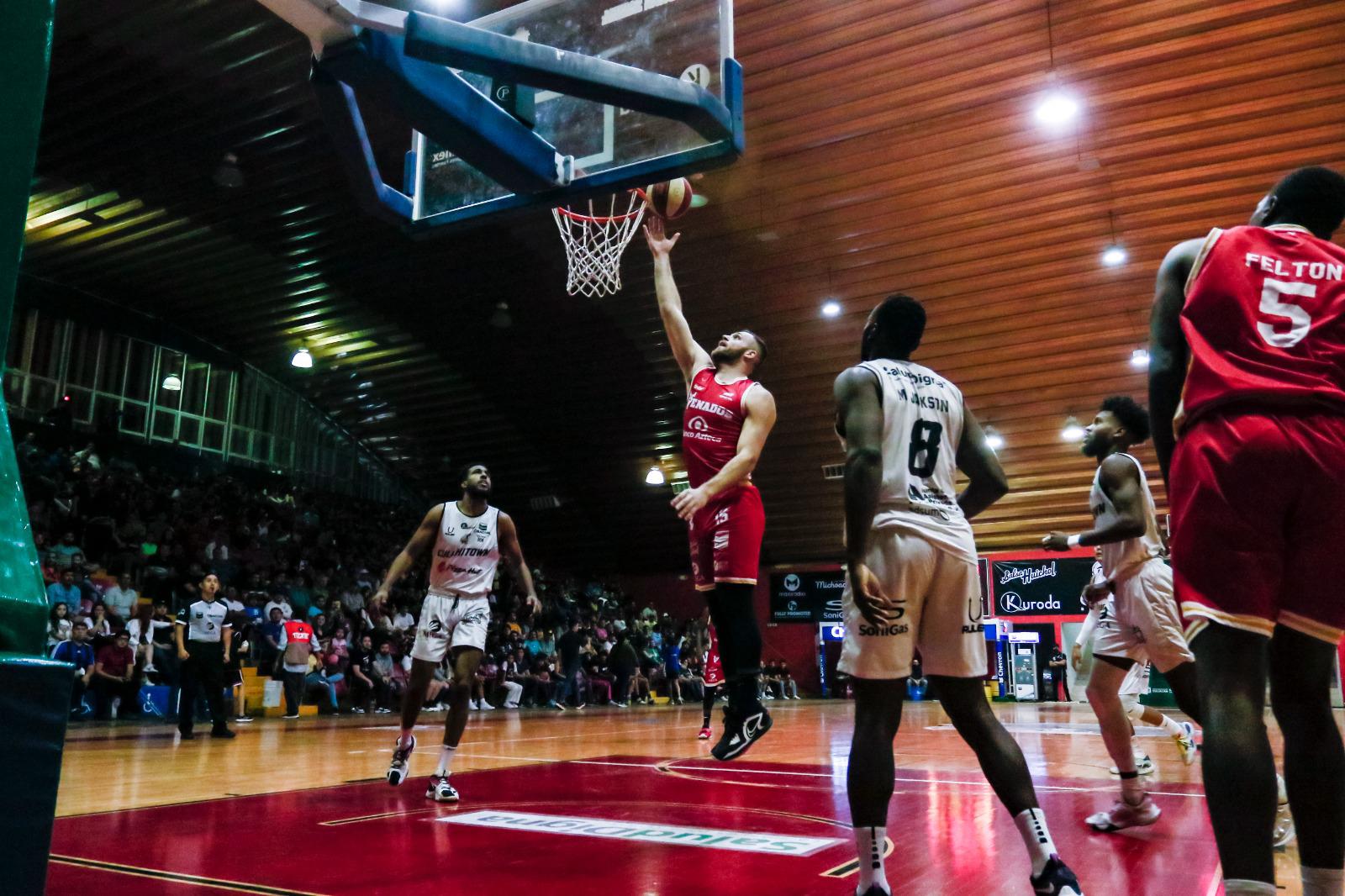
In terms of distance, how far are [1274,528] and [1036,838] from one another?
1.34 metres

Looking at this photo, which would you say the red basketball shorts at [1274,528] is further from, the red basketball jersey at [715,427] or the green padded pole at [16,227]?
the red basketball jersey at [715,427]

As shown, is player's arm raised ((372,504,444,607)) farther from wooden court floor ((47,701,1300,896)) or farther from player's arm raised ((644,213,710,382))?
player's arm raised ((644,213,710,382))

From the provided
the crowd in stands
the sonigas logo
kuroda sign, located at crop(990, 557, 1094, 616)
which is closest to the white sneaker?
the crowd in stands

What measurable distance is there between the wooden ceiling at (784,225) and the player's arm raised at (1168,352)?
5451 mm

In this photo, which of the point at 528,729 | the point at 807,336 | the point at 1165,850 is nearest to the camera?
the point at 1165,850

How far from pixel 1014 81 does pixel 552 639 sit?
43.6 feet

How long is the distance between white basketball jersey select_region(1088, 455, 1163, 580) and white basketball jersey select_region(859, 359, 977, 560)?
5.86ft

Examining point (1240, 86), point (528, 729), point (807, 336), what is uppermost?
point (1240, 86)

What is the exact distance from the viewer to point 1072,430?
1997cm

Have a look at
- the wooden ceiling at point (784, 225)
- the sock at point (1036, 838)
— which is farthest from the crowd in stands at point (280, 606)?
the sock at point (1036, 838)

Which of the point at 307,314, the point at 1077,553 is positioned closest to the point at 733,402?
the point at 307,314

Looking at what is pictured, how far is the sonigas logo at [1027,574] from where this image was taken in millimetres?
22969

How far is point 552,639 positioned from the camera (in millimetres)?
20188

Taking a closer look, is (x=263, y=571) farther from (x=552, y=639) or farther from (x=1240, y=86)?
(x=1240, y=86)
